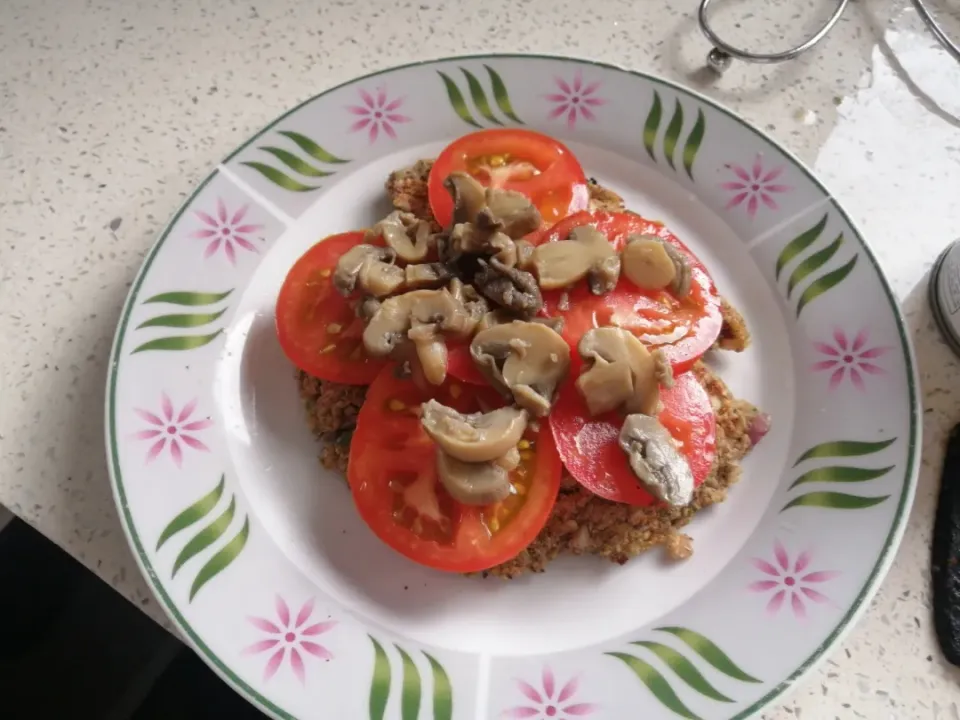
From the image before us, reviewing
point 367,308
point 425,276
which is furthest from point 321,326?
point 425,276

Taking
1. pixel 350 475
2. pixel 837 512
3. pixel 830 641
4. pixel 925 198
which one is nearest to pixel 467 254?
pixel 350 475

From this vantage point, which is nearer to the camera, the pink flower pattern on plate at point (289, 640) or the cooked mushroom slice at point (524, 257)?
the pink flower pattern on plate at point (289, 640)

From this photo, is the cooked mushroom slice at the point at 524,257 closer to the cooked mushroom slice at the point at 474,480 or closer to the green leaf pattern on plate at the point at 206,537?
the cooked mushroom slice at the point at 474,480

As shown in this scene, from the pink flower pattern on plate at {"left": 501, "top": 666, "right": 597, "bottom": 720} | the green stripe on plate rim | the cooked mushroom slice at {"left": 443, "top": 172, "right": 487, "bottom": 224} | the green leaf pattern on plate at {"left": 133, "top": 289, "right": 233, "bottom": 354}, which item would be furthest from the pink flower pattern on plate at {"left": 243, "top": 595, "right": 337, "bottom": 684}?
the cooked mushroom slice at {"left": 443, "top": 172, "right": 487, "bottom": 224}

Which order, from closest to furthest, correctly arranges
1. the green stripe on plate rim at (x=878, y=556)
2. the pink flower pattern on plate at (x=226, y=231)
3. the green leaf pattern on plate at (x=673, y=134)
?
the green stripe on plate rim at (x=878, y=556) → the pink flower pattern on plate at (x=226, y=231) → the green leaf pattern on plate at (x=673, y=134)

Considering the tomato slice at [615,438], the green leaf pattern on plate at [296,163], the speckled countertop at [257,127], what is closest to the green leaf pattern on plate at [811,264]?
the speckled countertop at [257,127]

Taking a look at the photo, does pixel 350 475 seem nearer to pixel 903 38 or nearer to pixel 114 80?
pixel 114 80

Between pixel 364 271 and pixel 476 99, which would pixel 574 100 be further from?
pixel 364 271

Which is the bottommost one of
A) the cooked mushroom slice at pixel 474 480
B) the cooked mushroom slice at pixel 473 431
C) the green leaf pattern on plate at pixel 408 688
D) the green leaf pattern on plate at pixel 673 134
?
the green leaf pattern on plate at pixel 408 688

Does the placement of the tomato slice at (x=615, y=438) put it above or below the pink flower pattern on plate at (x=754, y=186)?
below
